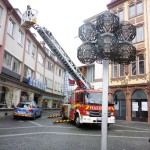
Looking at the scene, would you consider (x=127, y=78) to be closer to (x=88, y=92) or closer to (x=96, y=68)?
(x=96, y=68)

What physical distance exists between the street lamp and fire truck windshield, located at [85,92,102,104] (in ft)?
29.4

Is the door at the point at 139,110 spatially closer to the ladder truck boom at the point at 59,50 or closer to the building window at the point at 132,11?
the ladder truck boom at the point at 59,50

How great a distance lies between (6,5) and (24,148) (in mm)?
16202

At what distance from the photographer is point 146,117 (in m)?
21.2

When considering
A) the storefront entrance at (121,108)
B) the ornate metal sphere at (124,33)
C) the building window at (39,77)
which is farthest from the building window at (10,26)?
the ornate metal sphere at (124,33)

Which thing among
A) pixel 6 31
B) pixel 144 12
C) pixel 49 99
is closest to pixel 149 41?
pixel 144 12

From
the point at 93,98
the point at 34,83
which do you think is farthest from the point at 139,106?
the point at 34,83

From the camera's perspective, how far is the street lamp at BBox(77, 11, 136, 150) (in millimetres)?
4258

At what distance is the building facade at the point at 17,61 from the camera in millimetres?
19141

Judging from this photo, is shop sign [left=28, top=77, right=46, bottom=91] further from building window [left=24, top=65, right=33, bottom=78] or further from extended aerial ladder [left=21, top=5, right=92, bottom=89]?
extended aerial ladder [left=21, top=5, right=92, bottom=89]

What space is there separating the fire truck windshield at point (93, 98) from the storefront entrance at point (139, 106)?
984cm

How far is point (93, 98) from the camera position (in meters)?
13.6

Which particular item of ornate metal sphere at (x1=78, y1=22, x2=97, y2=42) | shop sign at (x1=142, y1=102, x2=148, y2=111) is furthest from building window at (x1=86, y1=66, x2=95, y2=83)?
ornate metal sphere at (x1=78, y1=22, x2=97, y2=42)

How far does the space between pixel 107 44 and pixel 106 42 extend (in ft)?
0.16
